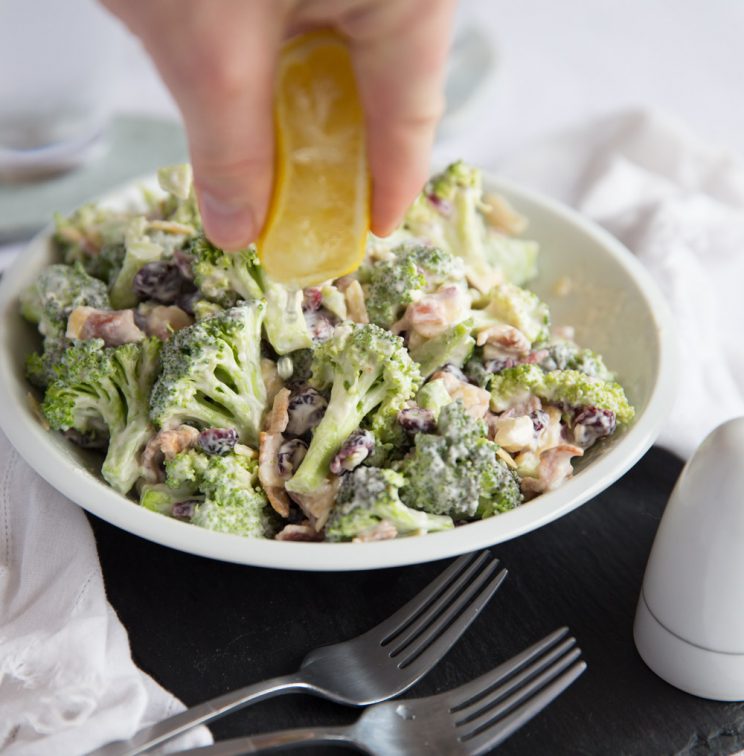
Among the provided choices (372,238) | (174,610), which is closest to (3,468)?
(174,610)

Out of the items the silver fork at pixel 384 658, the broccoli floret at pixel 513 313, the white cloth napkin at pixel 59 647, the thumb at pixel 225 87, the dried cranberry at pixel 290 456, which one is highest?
the thumb at pixel 225 87

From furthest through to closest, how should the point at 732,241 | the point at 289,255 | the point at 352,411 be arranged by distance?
the point at 732,241
the point at 352,411
the point at 289,255

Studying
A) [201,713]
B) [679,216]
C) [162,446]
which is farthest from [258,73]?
[679,216]

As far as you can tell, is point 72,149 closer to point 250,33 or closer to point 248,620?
point 248,620

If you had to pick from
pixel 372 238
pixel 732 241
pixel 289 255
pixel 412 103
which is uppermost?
pixel 412 103

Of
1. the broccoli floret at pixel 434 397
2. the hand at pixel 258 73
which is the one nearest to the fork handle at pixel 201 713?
the broccoli floret at pixel 434 397

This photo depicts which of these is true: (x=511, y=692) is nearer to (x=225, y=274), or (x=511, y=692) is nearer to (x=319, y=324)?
(x=319, y=324)

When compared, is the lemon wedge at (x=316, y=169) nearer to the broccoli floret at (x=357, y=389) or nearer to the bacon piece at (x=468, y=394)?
the broccoli floret at (x=357, y=389)
